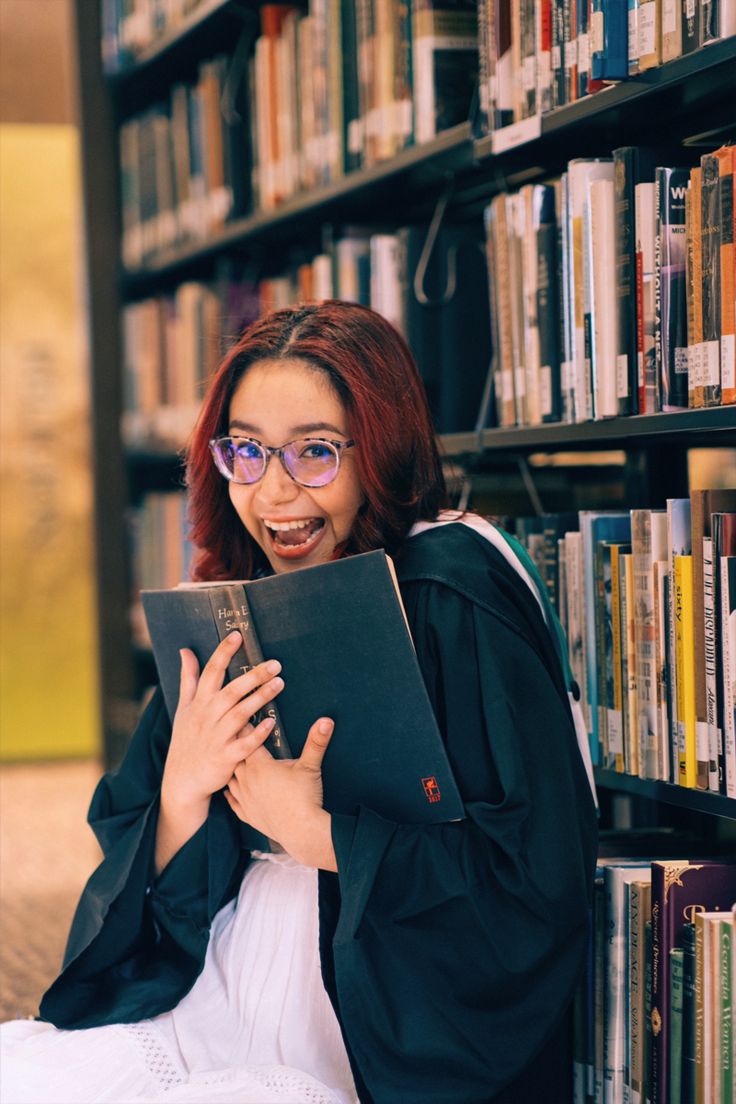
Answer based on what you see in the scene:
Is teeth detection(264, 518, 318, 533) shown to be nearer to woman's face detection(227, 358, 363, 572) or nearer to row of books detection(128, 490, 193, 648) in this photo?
woman's face detection(227, 358, 363, 572)

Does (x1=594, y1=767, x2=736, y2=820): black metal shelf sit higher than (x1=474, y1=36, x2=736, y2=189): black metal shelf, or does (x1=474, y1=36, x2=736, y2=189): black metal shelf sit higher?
(x1=474, y1=36, x2=736, y2=189): black metal shelf

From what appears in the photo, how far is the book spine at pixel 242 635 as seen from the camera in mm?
1494

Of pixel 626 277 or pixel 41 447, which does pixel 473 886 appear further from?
pixel 41 447

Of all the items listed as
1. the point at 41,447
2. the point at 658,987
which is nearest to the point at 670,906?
the point at 658,987

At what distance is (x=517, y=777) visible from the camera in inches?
54.4

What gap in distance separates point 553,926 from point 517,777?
166mm

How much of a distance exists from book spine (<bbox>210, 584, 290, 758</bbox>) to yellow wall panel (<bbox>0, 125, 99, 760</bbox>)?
4.21 metres

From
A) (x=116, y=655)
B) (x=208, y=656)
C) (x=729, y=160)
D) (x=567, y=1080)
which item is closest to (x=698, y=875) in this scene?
(x=567, y=1080)

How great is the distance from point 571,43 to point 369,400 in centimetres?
60

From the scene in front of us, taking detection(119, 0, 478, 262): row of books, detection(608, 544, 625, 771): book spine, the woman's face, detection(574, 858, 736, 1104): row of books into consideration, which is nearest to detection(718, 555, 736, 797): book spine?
detection(574, 858, 736, 1104): row of books

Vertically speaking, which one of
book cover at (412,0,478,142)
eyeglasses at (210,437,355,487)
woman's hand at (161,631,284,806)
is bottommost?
woman's hand at (161,631,284,806)

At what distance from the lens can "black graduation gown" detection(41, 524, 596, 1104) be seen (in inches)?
54.8

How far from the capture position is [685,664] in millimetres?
1597

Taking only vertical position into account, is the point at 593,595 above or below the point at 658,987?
above
